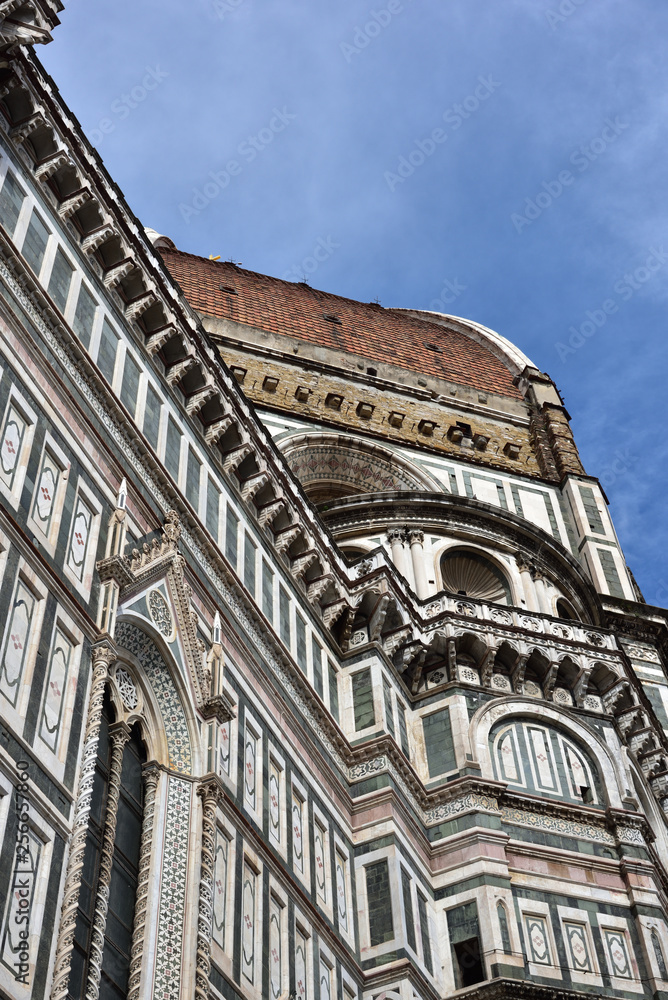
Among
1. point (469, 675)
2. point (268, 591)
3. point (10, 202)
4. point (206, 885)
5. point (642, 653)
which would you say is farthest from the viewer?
point (642, 653)

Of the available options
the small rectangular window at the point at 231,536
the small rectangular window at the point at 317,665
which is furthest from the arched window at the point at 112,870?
the small rectangular window at the point at 317,665

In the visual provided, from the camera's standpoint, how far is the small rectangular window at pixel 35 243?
16.1 metres

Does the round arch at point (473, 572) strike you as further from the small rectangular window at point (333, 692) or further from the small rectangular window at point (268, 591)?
the small rectangular window at point (268, 591)

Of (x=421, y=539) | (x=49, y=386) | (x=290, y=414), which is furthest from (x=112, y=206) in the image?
(x=290, y=414)

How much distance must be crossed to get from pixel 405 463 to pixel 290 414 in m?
3.20

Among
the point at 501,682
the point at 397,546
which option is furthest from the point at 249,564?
the point at 397,546

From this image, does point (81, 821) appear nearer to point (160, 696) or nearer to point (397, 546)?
point (160, 696)

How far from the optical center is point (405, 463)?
3538cm

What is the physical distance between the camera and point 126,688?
14.7 m

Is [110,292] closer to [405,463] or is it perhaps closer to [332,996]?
[332,996]

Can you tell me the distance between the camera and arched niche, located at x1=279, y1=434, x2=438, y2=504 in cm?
3447

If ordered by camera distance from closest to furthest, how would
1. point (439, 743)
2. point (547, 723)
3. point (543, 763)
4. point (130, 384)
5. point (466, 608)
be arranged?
point (130, 384)
point (439, 743)
point (543, 763)
point (547, 723)
point (466, 608)

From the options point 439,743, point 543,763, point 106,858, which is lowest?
point 106,858

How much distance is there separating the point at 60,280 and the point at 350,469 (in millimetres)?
18897
